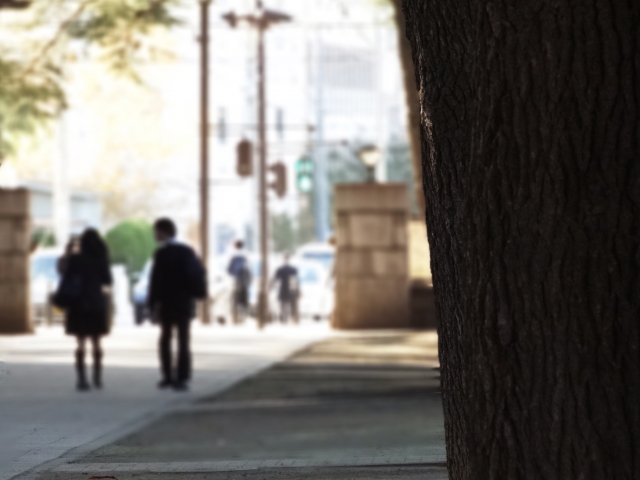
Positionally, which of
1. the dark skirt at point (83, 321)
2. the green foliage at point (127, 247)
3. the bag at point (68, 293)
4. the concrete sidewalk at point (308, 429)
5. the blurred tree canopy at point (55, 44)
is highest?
the blurred tree canopy at point (55, 44)

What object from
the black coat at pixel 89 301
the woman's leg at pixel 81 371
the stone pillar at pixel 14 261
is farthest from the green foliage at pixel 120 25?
the woman's leg at pixel 81 371


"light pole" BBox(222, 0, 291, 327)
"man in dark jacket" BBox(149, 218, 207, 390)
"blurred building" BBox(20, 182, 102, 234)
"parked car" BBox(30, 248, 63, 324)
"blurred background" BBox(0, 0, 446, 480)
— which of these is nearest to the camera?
"blurred background" BBox(0, 0, 446, 480)

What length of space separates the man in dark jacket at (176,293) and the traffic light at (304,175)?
18094mm

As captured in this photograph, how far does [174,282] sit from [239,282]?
14.5m

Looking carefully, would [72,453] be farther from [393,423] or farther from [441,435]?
[393,423]

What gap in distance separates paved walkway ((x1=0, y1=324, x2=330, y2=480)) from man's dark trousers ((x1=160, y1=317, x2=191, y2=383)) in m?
0.22

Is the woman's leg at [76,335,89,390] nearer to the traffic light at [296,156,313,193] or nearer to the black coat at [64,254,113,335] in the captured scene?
the black coat at [64,254,113,335]

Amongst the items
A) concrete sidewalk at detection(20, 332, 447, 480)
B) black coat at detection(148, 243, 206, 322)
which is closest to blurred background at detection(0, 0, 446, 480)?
concrete sidewalk at detection(20, 332, 447, 480)

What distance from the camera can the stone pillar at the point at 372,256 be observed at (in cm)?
2325

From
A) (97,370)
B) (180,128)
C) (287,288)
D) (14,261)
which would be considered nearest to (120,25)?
(14,261)

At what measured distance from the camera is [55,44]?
2297 cm

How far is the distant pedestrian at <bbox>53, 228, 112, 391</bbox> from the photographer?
13414 mm

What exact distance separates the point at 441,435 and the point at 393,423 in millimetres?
5412

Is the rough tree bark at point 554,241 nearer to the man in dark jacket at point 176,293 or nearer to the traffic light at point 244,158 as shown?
the man in dark jacket at point 176,293
